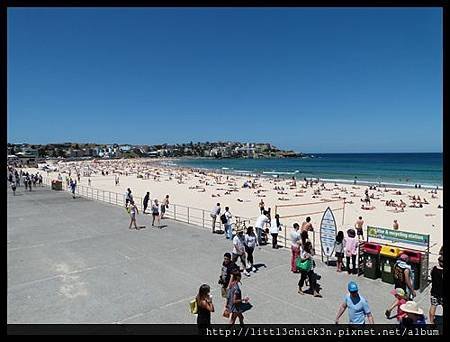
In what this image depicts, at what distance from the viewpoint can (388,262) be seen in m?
7.62

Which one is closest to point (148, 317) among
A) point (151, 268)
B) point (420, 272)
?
point (151, 268)

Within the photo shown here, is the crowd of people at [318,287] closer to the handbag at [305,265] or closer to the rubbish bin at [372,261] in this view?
the handbag at [305,265]

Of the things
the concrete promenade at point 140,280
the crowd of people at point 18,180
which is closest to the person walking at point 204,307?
the concrete promenade at point 140,280

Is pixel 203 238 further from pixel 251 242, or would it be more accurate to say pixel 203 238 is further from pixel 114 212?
pixel 114 212

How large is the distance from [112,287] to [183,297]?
5.41ft

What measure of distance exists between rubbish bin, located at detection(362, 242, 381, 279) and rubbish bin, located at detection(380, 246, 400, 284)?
0.11 m

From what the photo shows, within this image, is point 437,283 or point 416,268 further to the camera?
point 416,268

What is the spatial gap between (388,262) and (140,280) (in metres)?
5.56

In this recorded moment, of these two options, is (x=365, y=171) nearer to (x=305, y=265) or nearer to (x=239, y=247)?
(x=239, y=247)

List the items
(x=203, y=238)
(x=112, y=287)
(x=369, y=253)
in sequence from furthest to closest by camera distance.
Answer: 1. (x=203, y=238)
2. (x=369, y=253)
3. (x=112, y=287)

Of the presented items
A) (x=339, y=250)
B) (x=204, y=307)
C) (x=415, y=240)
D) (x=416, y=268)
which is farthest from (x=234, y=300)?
(x=415, y=240)

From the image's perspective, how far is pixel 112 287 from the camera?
291 inches

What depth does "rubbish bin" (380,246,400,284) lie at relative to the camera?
7.57 meters

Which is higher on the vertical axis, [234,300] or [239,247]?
[239,247]
